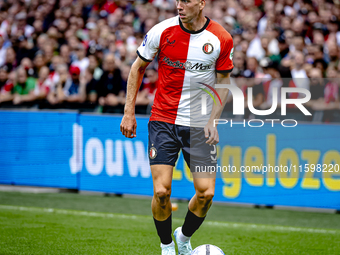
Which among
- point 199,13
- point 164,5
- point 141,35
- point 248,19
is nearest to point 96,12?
point 164,5

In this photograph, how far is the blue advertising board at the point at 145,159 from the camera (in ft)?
24.5

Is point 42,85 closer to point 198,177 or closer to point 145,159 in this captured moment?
point 145,159

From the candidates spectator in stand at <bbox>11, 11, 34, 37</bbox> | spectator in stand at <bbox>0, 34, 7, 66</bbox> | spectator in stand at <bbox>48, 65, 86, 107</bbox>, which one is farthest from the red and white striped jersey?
spectator in stand at <bbox>11, 11, 34, 37</bbox>

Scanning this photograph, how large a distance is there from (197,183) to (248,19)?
801 cm

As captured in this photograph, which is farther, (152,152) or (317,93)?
(317,93)

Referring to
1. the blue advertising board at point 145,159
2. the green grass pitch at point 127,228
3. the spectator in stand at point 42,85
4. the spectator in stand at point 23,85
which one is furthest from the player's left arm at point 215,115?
the spectator in stand at point 23,85

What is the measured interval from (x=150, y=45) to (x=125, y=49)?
21.4ft

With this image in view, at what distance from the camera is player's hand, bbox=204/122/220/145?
4500 mm

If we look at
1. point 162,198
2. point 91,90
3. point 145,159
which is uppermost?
point 162,198

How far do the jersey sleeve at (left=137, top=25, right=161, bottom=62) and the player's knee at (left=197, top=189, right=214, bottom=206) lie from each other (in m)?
1.35

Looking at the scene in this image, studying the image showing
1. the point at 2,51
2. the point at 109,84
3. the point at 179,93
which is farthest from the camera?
the point at 2,51

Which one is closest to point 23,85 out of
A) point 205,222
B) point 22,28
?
point 22,28

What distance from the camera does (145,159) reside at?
27.2 ft

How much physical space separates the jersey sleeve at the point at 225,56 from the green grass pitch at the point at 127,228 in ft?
6.62
